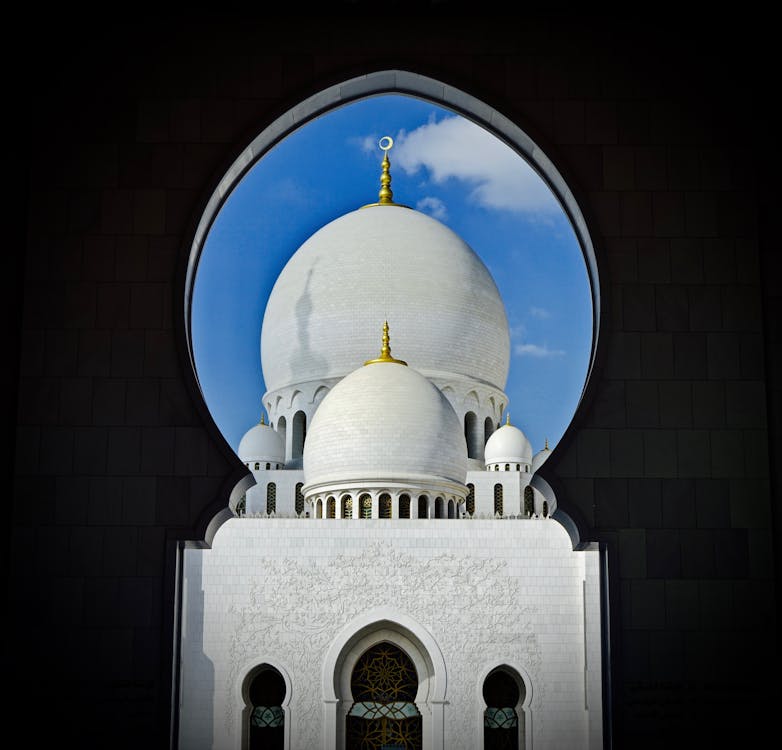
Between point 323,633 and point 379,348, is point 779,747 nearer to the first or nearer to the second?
point 323,633

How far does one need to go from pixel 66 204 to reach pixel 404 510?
15.5 metres

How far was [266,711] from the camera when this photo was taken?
55.9ft

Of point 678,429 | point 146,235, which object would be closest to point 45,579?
point 146,235

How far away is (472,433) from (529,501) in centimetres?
196

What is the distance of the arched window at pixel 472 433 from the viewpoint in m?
25.6

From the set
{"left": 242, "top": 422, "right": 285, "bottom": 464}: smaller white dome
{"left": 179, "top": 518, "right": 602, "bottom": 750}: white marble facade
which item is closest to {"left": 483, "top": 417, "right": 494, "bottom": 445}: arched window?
{"left": 242, "top": 422, "right": 285, "bottom": 464}: smaller white dome

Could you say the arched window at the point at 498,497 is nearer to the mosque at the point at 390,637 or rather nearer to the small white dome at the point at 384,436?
the small white dome at the point at 384,436

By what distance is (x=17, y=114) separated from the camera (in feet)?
16.5

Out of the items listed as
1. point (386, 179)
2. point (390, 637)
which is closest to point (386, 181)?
point (386, 179)

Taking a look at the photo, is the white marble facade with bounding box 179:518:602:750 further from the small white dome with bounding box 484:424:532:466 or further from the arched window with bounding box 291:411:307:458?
the arched window with bounding box 291:411:307:458

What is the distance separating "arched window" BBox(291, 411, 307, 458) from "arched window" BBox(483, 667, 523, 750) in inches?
383

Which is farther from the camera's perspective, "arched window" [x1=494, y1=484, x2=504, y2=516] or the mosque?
"arched window" [x1=494, y1=484, x2=504, y2=516]

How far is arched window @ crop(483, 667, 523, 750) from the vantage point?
54.9ft

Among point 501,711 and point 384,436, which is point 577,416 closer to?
point 501,711
